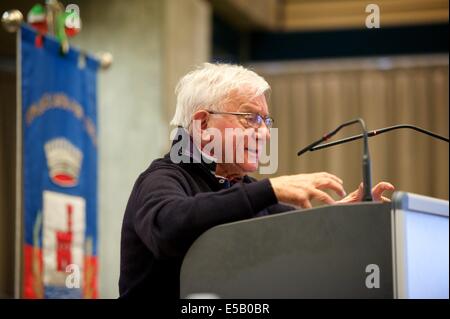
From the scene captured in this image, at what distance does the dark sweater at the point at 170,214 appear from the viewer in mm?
1403

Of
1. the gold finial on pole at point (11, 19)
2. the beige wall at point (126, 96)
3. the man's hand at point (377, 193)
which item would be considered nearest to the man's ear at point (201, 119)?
the man's hand at point (377, 193)

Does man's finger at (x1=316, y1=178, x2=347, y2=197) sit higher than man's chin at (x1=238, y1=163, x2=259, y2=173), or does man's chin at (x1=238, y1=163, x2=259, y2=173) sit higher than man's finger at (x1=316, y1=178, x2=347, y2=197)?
man's chin at (x1=238, y1=163, x2=259, y2=173)

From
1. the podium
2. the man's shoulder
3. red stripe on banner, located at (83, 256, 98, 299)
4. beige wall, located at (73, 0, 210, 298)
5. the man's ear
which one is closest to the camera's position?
the podium

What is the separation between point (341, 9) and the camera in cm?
634

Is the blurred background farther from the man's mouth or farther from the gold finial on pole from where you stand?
the man's mouth

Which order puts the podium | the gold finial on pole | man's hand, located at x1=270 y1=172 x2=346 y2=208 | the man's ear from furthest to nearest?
the gold finial on pole → the man's ear → man's hand, located at x1=270 y1=172 x2=346 y2=208 → the podium

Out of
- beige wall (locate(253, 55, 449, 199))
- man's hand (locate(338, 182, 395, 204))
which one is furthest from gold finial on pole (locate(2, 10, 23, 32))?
beige wall (locate(253, 55, 449, 199))

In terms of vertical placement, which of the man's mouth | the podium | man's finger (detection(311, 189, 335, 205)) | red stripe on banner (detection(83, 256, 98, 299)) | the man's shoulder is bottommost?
red stripe on banner (detection(83, 256, 98, 299))

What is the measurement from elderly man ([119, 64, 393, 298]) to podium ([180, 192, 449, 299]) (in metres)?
0.07

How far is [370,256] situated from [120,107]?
347cm

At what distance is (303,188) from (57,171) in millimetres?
2272

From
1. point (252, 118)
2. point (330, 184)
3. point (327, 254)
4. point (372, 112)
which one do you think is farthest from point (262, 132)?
point (372, 112)

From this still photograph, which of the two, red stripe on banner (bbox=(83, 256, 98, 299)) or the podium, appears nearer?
the podium

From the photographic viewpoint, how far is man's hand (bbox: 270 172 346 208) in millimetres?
1374
